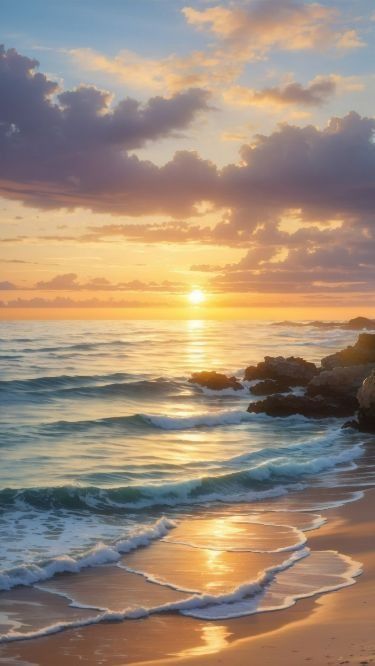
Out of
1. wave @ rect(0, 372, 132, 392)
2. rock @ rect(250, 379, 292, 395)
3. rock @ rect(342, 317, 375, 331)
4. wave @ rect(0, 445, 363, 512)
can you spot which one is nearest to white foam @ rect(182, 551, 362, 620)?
wave @ rect(0, 445, 363, 512)

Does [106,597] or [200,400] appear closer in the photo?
[106,597]

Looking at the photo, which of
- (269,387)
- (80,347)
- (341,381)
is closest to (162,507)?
(341,381)

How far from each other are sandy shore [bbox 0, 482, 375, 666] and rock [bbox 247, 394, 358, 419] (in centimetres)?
2554

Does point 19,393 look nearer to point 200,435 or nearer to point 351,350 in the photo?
point 200,435

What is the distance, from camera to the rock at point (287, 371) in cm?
4575

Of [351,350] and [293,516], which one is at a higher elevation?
[351,350]

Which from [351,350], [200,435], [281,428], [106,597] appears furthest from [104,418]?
[106,597]

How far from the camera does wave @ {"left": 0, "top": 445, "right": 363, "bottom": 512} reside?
1761 cm

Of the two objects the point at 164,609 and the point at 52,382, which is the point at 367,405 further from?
the point at 52,382

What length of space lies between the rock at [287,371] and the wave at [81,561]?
103ft

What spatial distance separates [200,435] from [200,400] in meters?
14.0

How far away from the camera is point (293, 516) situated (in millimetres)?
16469

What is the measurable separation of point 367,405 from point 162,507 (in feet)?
46.7

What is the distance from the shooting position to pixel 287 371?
1836 inches
